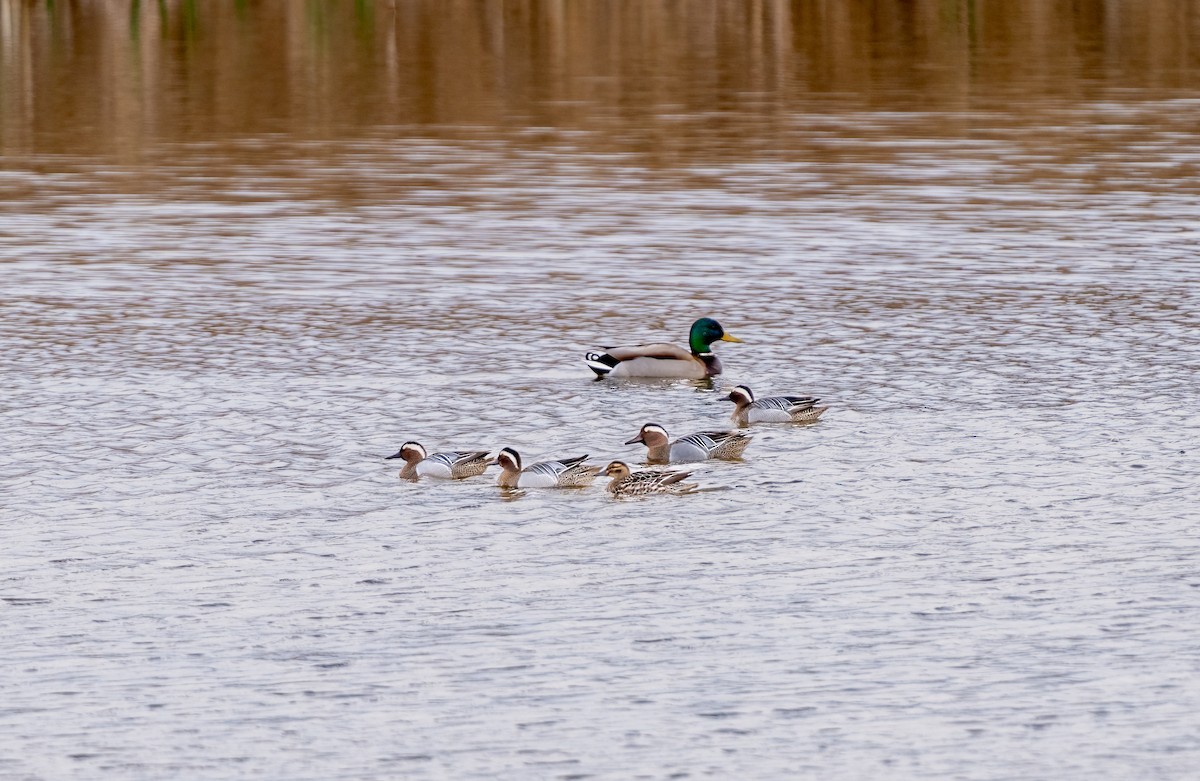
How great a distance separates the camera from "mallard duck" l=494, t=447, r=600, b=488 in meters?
14.1

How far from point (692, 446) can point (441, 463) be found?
6.13 ft

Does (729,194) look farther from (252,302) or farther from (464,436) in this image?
(464,436)

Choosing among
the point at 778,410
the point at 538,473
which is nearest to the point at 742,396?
the point at 778,410

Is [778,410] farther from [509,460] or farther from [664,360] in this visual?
[509,460]

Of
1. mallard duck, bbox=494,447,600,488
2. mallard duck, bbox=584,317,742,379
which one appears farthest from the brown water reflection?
mallard duck, bbox=494,447,600,488

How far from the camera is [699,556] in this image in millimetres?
12602

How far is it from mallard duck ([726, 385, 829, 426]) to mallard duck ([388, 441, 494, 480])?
247 centimetres

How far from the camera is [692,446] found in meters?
15.0

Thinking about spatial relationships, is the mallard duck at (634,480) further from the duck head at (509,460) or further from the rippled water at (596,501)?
the duck head at (509,460)

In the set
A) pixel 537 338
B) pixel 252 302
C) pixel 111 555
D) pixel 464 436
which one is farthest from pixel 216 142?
pixel 111 555

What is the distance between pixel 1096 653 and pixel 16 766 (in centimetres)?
520

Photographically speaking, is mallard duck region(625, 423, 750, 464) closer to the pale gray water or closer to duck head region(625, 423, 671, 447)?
duck head region(625, 423, 671, 447)

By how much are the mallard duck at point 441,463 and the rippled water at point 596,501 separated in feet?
0.41

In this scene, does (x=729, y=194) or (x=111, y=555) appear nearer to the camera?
(x=111, y=555)
